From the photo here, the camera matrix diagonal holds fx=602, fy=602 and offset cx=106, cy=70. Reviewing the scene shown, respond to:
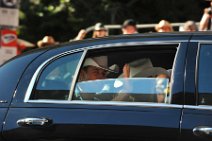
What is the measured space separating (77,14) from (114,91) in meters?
18.3

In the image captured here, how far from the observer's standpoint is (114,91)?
13.3ft

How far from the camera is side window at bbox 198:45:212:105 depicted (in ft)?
12.4

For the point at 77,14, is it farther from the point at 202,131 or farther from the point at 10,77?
the point at 202,131

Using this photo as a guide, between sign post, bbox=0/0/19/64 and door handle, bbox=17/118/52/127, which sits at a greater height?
A: sign post, bbox=0/0/19/64

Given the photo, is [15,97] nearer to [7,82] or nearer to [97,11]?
[7,82]

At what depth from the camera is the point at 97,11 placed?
22.4m

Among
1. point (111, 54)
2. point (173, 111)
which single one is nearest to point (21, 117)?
point (111, 54)

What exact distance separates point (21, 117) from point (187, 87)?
1.14 metres

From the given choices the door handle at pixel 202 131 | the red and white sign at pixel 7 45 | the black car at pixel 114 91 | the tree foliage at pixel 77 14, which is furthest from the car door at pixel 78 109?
the tree foliage at pixel 77 14

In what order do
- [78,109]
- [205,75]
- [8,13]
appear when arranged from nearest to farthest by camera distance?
[205,75]
[78,109]
[8,13]

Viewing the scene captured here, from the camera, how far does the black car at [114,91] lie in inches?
149

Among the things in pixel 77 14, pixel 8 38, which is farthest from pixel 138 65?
pixel 77 14

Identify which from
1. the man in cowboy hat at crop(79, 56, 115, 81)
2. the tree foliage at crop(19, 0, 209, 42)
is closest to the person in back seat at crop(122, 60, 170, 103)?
the man in cowboy hat at crop(79, 56, 115, 81)

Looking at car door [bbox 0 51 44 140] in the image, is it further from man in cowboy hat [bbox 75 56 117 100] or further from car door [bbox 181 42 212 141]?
car door [bbox 181 42 212 141]
